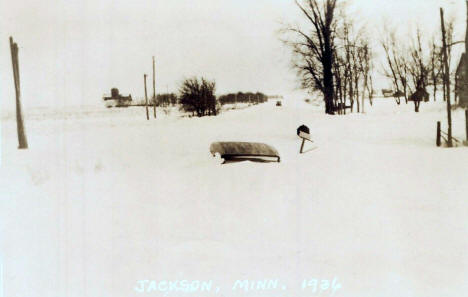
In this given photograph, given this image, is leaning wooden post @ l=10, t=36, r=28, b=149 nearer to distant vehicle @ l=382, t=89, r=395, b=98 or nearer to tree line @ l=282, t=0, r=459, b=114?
tree line @ l=282, t=0, r=459, b=114

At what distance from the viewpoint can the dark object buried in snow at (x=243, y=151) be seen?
776cm

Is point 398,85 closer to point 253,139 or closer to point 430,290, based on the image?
point 253,139

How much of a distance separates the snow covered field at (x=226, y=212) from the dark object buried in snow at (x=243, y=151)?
232mm

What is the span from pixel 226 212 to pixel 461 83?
24.4 ft

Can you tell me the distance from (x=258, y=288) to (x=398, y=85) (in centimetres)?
1250

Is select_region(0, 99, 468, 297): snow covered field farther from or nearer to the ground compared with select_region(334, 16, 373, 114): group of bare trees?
nearer to the ground

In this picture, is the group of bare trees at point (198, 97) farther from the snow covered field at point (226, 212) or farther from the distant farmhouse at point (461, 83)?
the distant farmhouse at point (461, 83)

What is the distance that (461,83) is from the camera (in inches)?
378

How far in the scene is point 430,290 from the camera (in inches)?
177

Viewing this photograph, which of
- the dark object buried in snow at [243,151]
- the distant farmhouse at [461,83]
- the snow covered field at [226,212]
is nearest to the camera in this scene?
the snow covered field at [226,212]

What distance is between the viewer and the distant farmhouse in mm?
9578

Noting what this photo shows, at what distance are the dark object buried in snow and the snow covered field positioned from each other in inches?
9.1

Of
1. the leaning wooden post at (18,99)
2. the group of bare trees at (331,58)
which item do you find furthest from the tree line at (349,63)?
the leaning wooden post at (18,99)

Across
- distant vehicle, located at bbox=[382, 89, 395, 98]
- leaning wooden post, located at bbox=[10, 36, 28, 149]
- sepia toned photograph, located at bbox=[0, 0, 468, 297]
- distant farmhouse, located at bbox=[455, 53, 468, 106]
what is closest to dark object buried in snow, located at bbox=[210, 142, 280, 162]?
sepia toned photograph, located at bbox=[0, 0, 468, 297]
